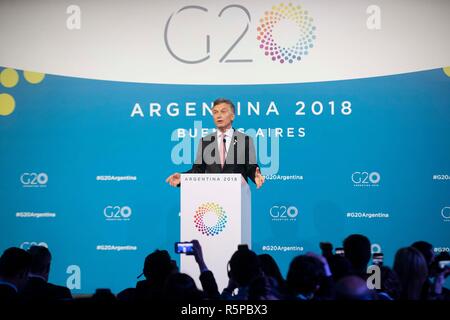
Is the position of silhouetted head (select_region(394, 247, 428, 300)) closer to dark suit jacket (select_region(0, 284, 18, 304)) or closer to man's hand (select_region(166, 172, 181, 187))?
dark suit jacket (select_region(0, 284, 18, 304))

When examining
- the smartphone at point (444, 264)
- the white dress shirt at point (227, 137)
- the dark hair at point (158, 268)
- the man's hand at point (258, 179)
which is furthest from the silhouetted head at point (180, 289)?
the white dress shirt at point (227, 137)

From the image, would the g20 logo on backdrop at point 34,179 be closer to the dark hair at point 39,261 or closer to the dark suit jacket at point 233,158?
the dark suit jacket at point 233,158

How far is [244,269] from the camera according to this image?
363 cm

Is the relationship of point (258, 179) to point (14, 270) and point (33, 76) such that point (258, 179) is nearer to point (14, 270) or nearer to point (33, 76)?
point (33, 76)

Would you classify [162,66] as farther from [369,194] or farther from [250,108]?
[369,194]

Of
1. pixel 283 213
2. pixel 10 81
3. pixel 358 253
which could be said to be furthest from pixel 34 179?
pixel 358 253

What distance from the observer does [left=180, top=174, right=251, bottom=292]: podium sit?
18.3ft

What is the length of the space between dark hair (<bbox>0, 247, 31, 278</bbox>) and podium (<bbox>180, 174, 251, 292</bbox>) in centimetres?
192

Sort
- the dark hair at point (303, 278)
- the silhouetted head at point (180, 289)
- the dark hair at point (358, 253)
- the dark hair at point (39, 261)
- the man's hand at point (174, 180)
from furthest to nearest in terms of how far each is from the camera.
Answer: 1. the man's hand at point (174, 180)
2. the dark hair at point (39, 261)
3. the dark hair at point (358, 253)
4. the dark hair at point (303, 278)
5. the silhouetted head at point (180, 289)

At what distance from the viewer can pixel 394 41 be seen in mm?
6871

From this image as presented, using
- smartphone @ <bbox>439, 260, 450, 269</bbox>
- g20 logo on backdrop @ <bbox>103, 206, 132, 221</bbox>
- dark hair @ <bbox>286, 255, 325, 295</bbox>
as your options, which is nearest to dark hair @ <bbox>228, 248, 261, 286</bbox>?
dark hair @ <bbox>286, 255, 325, 295</bbox>

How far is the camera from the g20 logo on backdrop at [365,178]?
6828 millimetres

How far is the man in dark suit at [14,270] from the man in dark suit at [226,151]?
9.93 feet
